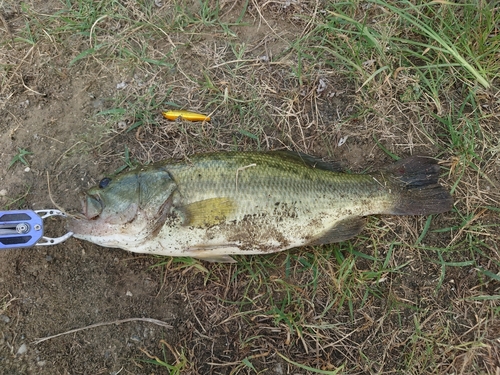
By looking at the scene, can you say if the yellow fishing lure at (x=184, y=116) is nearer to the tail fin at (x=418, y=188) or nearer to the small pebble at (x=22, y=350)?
the tail fin at (x=418, y=188)

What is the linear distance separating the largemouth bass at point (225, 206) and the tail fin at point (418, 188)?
Answer: 23 centimetres

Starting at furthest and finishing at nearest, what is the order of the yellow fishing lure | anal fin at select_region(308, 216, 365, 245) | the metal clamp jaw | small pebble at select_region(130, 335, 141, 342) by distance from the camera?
the yellow fishing lure
small pebble at select_region(130, 335, 141, 342)
anal fin at select_region(308, 216, 365, 245)
the metal clamp jaw

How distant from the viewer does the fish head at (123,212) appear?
3.02 metres

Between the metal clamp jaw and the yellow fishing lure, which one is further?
the yellow fishing lure

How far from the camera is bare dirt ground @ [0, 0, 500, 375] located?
332 centimetres

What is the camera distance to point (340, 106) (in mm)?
3764

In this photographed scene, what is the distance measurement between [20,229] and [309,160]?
243 centimetres

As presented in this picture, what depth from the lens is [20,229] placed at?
9.95 feet

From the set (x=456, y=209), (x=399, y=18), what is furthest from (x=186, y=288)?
(x=399, y=18)

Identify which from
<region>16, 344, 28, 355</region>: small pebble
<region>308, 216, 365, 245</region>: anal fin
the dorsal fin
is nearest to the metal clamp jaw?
<region>16, 344, 28, 355</region>: small pebble

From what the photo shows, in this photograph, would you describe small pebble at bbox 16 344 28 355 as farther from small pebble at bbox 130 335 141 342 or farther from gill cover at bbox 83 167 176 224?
gill cover at bbox 83 167 176 224

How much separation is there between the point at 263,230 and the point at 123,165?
1.53 meters

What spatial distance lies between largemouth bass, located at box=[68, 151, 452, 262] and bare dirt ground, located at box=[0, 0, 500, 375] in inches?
14.8

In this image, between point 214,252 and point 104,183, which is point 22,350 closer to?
point 104,183
